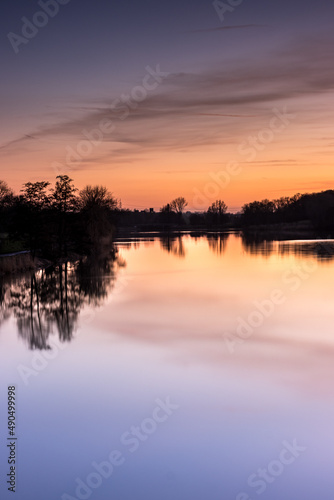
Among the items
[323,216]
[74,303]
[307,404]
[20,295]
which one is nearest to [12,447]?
[307,404]

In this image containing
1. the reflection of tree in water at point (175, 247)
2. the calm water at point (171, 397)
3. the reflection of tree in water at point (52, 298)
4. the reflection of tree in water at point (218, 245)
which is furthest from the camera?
the reflection of tree in water at point (218, 245)

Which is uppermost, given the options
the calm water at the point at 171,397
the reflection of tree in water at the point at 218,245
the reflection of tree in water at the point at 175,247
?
the calm water at the point at 171,397

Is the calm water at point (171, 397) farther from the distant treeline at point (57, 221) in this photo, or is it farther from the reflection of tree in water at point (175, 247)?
the reflection of tree in water at point (175, 247)

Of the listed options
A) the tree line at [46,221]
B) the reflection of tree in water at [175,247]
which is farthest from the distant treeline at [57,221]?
the reflection of tree in water at [175,247]

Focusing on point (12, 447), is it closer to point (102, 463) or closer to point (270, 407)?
point (102, 463)

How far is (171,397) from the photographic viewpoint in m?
11.1

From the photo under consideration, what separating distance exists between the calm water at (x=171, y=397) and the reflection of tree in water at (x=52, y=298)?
0.13 metres

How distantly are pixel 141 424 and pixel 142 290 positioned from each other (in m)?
17.6

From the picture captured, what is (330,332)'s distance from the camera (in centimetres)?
1675

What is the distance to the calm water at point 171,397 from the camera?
26.3ft

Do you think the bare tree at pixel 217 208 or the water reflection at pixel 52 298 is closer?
the water reflection at pixel 52 298

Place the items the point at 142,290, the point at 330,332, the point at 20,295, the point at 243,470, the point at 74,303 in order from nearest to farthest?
the point at 243,470
the point at 330,332
the point at 74,303
the point at 20,295
the point at 142,290

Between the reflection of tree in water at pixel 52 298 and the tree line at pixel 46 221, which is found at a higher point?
the tree line at pixel 46 221

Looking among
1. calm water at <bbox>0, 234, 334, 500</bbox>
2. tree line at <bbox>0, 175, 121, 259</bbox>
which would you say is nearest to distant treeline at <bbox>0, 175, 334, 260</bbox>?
tree line at <bbox>0, 175, 121, 259</bbox>
